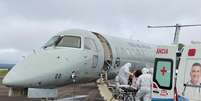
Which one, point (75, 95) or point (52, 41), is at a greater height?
point (52, 41)

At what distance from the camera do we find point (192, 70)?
10031 mm

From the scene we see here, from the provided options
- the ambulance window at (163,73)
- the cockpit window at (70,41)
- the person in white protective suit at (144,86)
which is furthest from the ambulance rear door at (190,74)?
the cockpit window at (70,41)

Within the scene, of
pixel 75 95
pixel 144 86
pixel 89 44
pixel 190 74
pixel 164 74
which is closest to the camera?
pixel 190 74

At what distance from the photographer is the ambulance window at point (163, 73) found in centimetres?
1092

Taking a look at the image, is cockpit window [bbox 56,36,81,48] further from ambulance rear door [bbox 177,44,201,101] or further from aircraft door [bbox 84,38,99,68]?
ambulance rear door [bbox 177,44,201,101]

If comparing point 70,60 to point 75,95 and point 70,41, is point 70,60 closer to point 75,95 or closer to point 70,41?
point 70,41

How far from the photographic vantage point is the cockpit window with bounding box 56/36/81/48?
17.8 meters

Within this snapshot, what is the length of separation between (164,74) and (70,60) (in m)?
6.25

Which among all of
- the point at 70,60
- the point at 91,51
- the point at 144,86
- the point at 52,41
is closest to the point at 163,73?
the point at 144,86

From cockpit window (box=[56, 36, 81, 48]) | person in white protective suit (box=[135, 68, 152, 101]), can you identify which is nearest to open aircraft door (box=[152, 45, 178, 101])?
person in white protective suit (box=[135, 68, 152, 101])

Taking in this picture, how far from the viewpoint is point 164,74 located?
439 inches

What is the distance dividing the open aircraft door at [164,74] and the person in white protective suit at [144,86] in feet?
7.36

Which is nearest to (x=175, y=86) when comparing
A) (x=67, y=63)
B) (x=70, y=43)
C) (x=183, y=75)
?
(x=183, y=75)

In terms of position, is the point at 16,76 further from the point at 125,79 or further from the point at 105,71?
the point at 105,71
